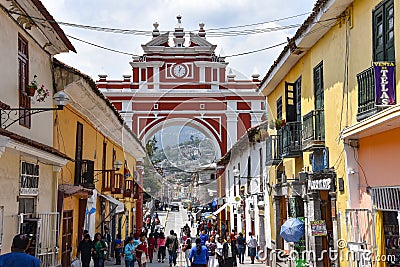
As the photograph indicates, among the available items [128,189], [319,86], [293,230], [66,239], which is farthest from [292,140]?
[128,189]

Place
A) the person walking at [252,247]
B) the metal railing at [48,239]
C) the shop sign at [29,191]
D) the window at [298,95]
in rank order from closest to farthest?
1. the shop sign at [29,191]
2. the metal railing at [48,239]
3. the window at [298,95]
4. the person walking at [252,247]

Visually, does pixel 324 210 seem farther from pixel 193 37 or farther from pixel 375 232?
pixel 193 37

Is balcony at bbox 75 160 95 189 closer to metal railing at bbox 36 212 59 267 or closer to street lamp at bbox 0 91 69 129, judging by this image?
metal railing at bbox 36 212 59 267

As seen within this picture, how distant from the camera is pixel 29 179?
11.3 metres

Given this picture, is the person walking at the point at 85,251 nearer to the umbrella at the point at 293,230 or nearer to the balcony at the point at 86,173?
the balcony at the point at 86,173

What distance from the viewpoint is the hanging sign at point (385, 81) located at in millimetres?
8391

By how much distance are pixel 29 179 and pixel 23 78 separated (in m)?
1.98

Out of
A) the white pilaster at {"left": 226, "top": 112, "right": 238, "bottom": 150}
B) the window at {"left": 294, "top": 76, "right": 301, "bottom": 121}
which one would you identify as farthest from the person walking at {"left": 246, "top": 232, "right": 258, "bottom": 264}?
the white pilaster at {"left": 226, "top": 112, "right": 238, "bottom": 150}

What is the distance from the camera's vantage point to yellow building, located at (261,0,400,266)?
30.4 feet

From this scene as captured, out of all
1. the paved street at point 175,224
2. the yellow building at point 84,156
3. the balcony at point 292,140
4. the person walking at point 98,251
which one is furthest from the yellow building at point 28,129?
the paved street at point 175,224

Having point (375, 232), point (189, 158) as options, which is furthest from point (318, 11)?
point (189, 158)

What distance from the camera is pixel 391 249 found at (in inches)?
368

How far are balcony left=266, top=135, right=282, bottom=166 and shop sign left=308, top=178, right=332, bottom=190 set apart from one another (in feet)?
11.3

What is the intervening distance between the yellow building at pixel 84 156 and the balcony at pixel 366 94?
21.8 ft
